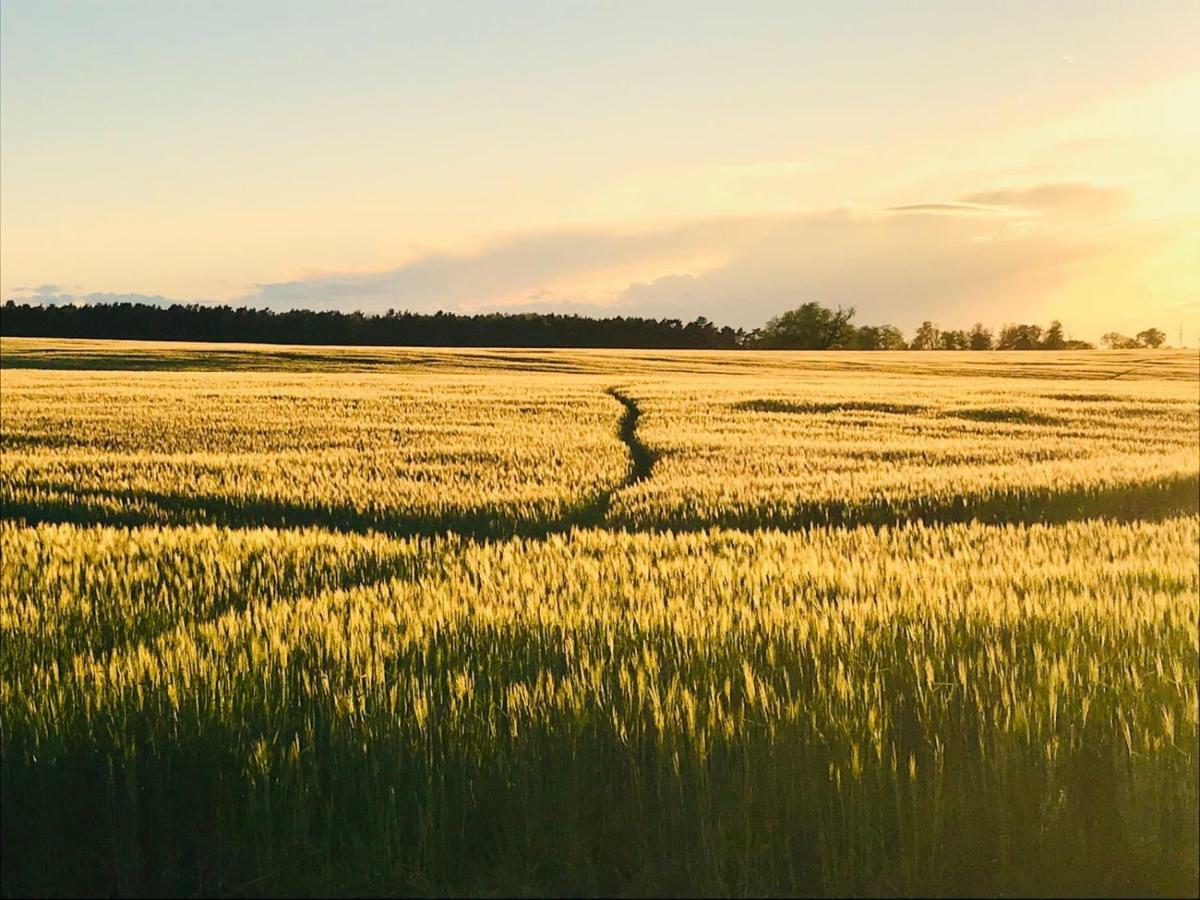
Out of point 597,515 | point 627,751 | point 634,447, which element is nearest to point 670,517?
point 597,515

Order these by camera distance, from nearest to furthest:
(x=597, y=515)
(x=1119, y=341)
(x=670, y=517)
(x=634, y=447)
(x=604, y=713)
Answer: (x=604, y=713)
(x=670, y=517)
(x=597, y=515)
(x=634, y=447)
(x=1119, y=341)

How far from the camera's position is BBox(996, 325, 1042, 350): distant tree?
9619cm

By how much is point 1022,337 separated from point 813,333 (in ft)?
84.7

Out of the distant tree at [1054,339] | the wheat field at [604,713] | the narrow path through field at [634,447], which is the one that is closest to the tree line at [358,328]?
the distant tree at [1054,339]

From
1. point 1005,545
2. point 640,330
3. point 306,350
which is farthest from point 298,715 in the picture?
point 640,330

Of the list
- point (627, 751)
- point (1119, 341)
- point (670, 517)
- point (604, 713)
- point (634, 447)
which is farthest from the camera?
point (1119, 341)

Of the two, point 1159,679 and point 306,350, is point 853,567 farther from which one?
point 306,350

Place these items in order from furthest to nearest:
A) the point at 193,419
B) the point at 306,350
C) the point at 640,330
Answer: the point at 640,330
the point at 306,350
the point at 193,419

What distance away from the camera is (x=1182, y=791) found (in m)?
3.25

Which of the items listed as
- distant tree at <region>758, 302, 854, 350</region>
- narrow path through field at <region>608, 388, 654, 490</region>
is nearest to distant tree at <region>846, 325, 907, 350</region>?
distant tree at <region>758, 302, 854, 350</region>

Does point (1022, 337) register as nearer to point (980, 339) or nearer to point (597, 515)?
point (980, 339)

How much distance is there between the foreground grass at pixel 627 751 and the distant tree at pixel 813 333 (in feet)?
371

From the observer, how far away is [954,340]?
117500 millimetres

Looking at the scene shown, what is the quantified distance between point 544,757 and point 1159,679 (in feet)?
7.82
